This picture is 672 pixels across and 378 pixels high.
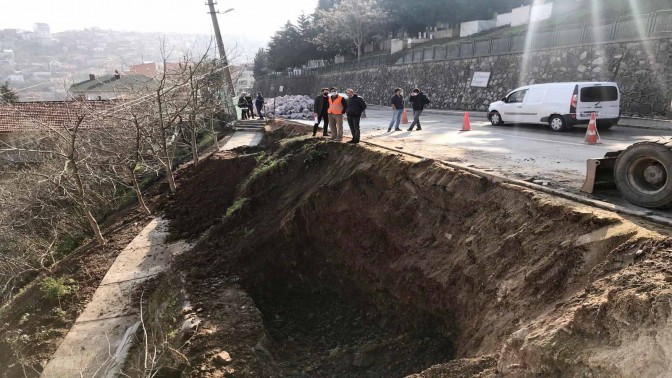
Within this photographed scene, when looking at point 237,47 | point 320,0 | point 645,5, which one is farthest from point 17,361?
point 320,0

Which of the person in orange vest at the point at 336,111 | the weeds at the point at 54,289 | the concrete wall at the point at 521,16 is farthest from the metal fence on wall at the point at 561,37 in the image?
the weeds at the point at 54,289

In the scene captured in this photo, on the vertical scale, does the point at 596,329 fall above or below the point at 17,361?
above

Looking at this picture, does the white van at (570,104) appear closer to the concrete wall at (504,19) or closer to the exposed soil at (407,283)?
the exposed soil at (407,283)

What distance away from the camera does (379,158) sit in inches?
312

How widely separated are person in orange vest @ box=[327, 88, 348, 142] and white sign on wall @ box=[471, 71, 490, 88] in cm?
1466

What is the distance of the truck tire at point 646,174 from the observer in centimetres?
424

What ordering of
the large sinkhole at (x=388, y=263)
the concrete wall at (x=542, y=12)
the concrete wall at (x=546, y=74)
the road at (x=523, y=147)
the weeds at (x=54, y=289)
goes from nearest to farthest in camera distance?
the large sinkhole at (x=388, y=263)
the road at (x=523, y=147)
the weeds at (x=54, y=289)
the concrete wall at (x=546, y=74)
the concrete wall at (x=542, y=12)

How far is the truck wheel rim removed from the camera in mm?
4430

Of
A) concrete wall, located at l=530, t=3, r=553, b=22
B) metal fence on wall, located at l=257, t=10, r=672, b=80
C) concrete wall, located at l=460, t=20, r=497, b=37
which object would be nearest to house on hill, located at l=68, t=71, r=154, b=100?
metal fence on wall, located at l=257, t=10, r=672, b=80

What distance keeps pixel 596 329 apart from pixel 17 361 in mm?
8602

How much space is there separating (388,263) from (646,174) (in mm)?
3459

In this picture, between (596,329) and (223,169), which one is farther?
(223,169)

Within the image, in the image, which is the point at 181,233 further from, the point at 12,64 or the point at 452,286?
the point at 12,64

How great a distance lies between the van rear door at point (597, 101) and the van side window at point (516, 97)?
204 centimetres
